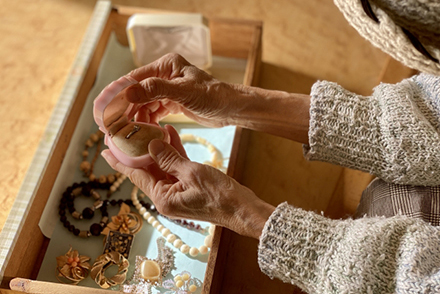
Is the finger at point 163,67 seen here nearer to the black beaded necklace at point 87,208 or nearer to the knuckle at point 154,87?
the knuckle at point 154,87

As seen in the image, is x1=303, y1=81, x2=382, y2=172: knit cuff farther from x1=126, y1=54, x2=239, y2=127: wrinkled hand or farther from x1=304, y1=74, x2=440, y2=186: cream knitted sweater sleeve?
x1=126, y1=54, x2=239, y2=127: wrinkled hand

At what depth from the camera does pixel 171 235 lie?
94 cm

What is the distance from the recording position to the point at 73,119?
3.45 feet

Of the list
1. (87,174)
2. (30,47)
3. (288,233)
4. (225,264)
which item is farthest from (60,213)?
(30,47)

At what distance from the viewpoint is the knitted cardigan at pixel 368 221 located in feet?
2.16

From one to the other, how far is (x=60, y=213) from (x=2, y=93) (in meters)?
0.47

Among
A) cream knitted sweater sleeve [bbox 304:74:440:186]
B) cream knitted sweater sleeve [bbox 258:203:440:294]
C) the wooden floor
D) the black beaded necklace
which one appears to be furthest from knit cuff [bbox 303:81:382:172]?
the black beaded necklace

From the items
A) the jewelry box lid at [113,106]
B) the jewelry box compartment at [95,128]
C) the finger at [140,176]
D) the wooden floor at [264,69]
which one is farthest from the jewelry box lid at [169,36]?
the finger at [140,176]

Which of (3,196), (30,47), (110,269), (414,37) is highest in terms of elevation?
(30,47)

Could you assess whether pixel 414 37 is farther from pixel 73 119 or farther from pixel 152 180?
pixel 73 119

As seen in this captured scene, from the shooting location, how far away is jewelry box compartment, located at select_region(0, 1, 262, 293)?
851 millimetres

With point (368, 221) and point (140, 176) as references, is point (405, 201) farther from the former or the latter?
point (140, 176)

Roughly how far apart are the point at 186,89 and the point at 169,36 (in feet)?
1.22

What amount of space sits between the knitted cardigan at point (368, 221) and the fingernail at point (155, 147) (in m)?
0.24
